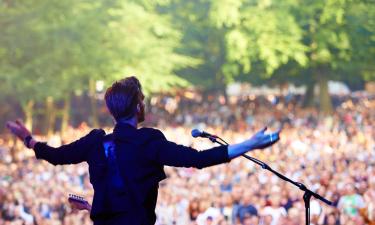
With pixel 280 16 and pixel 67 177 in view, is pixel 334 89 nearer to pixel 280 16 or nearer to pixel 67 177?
pixel 280 16

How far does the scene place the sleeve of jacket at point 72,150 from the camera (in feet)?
10.8

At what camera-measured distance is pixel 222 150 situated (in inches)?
115

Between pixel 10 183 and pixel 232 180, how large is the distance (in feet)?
14.2

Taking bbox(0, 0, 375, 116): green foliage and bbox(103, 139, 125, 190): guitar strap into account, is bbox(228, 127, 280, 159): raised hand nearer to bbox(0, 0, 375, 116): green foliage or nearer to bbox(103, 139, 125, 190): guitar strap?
bbox(103, 139, 125, 190): guitar strap

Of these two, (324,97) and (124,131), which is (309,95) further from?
(124,131)

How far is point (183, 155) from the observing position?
2980 millimetres

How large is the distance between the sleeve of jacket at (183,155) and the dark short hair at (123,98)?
0.18 m

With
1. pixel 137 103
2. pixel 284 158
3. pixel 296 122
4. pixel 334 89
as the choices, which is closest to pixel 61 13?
pixel 296 122

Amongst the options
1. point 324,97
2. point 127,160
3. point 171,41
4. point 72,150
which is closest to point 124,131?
point 127,160

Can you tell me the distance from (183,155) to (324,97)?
31.1 metres

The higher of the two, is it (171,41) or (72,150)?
(171,41)

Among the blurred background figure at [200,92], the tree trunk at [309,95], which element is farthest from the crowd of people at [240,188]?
the tree trunk at [309,95]

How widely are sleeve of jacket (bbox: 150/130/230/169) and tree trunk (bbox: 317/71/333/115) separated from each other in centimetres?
2899

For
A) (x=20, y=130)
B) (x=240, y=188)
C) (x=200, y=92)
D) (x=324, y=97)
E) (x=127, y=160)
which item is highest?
(x=200, y=92)
